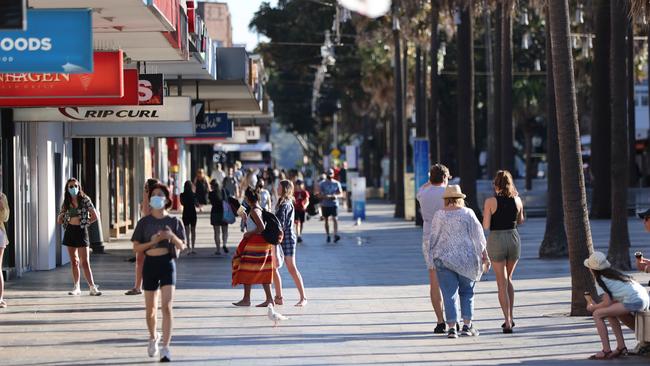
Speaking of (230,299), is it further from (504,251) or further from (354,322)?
(504,251)

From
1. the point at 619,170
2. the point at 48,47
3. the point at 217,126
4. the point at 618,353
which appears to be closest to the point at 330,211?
the point at 217,126

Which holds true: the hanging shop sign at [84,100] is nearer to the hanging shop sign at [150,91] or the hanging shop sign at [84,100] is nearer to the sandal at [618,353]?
the hanging shop sign at [150,91]

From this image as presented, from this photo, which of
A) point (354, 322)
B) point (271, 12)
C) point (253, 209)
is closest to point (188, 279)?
point (253, 209)

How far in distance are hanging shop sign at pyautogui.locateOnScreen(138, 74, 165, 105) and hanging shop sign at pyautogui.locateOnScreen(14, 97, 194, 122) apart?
661mm

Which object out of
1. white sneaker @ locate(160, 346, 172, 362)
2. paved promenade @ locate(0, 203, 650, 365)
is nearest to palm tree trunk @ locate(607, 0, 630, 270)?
paved promenade @ locate(0, 203, 650, 365)

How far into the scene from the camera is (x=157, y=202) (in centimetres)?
1320

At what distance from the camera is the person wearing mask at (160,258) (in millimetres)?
13156

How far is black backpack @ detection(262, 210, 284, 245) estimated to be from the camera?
58.0ft

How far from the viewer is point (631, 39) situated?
48000 mm

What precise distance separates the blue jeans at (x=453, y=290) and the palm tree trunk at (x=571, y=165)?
2.49 m

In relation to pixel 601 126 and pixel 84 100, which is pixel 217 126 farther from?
pixel 84 100

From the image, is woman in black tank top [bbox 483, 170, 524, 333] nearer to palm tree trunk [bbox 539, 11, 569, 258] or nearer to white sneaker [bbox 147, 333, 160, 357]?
white sneaker [bbox 147, 333, 160, 357]

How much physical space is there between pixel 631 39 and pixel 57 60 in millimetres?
37099

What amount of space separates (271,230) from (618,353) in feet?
19.0
